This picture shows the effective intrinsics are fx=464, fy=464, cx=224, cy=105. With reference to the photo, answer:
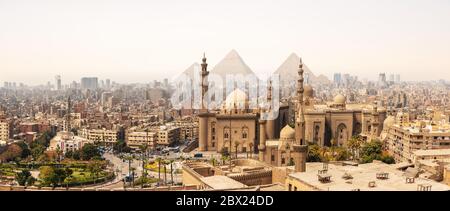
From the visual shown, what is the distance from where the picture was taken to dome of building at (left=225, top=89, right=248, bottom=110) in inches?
394

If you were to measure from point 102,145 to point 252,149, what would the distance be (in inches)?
175

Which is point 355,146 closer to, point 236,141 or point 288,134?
point 288,134


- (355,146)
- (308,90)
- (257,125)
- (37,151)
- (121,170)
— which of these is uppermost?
(308,90)

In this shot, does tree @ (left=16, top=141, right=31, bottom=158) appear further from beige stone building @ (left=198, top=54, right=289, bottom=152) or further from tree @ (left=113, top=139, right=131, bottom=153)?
beige stone building @ (left=198, top=54, right=289, bottom=152)

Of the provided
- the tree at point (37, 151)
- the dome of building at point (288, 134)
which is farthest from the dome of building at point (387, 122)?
the tree at point (37, 151)

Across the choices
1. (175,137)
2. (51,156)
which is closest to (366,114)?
(175,137)

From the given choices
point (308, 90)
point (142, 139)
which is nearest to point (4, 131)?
point (142, 139)

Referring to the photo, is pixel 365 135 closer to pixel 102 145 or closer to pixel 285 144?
pixel 285 144

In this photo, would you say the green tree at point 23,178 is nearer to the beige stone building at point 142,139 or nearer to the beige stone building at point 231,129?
the beige stone building at point 231,129

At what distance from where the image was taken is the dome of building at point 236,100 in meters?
10.0

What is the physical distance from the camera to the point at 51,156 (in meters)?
10.0

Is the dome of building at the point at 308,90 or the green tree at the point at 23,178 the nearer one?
the green tree at the point at 23,178

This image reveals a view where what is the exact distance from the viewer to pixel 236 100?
1004 cm

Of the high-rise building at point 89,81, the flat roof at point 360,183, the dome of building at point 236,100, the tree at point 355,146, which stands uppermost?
the high-rise building at point 89,81
